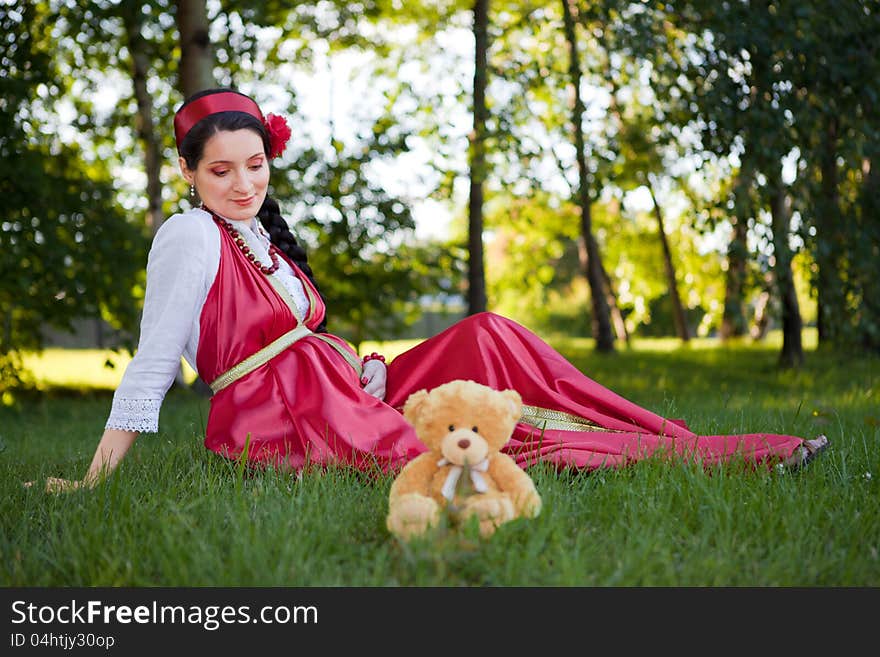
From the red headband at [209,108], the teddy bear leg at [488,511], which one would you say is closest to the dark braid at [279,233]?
the red headband at [209,108]

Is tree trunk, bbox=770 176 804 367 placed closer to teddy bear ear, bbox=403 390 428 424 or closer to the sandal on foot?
the sandal on foot

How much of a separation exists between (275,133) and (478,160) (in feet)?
16.4

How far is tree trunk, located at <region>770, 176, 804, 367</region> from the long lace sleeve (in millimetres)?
3625

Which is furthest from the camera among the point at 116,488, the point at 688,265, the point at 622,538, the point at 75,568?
the point at 688,265

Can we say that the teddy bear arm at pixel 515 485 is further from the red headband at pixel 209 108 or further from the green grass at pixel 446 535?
the red headband at pixel 209 108

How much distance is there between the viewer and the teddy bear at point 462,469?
173 cm

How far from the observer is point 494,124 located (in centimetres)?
848

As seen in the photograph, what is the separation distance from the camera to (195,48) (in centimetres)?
538

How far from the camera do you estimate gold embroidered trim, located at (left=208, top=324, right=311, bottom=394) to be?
2.76m

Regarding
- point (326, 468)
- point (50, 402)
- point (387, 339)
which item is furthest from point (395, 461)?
point (50, 402)
